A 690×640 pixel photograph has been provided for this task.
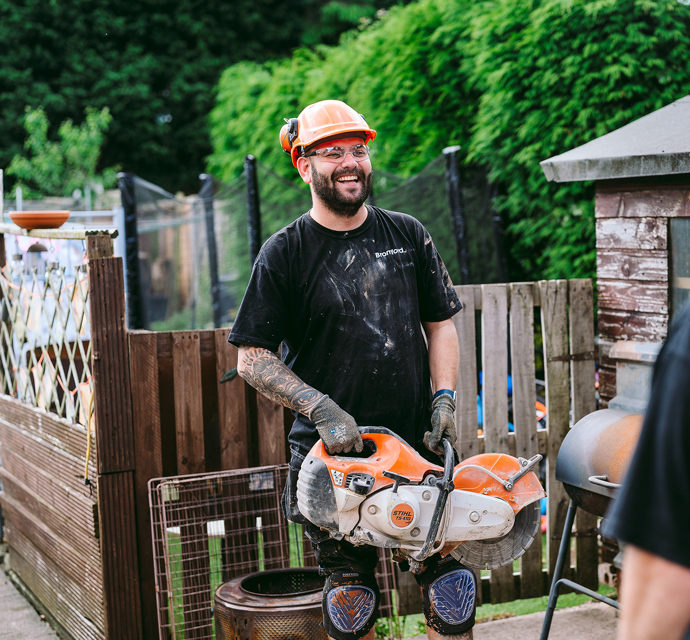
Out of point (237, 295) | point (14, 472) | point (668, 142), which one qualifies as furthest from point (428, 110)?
point (14, 472)

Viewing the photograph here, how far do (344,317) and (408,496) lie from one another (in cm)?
67

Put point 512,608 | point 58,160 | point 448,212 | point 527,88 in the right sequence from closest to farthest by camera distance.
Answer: point 512,608 < point 527,88 < point 448,212 < point 58,160

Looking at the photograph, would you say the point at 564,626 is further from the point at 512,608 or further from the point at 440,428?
the point at 440,428

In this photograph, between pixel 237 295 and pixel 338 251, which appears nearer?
pixel 338 251

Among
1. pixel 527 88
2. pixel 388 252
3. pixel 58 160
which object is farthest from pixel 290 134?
pixel 58 160

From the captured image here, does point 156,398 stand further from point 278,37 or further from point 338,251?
point 278,37

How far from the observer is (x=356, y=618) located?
2.60m

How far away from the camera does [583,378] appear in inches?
160

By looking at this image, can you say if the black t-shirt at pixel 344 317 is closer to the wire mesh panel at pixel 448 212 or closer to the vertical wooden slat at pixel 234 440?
the vertical wooden slat at pixel 234 440

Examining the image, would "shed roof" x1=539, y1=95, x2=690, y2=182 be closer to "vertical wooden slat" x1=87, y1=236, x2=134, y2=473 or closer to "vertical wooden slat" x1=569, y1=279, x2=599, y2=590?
"vertical wooden slat" x1=569, y1=279, x2=599, y2=590

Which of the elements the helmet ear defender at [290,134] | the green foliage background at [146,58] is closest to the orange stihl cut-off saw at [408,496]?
the helmet ear defender at [290,134]

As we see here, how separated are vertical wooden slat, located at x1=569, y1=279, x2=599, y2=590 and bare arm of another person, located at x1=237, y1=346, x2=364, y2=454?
1.95m

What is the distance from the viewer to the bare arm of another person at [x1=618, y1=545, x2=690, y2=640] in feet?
3.23

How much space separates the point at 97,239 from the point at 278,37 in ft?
88.0
